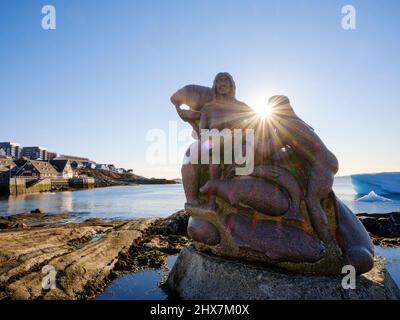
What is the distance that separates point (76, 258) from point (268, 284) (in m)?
4.30

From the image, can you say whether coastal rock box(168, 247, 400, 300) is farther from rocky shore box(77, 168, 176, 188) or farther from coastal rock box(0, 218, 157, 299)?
rocky shore box(77, 168, 176, 188)

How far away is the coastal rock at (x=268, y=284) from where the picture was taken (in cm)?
397

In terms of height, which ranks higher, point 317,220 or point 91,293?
point 317,220

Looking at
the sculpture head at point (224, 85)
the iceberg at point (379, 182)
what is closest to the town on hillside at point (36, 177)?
the iceberg at point (379, 182)

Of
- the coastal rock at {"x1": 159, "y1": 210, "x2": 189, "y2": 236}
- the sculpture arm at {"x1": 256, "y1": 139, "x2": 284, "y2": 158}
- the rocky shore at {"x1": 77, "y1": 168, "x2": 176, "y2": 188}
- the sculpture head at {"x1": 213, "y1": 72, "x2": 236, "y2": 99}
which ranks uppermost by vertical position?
the sculpture head at {"x1": 213, "y1": 72, "x2": 236, "y2": 99}

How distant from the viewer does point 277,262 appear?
4234 mm

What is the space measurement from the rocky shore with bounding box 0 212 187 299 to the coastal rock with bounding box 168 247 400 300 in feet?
6.24

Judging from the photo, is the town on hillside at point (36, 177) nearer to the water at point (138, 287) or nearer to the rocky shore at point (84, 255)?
the rocky shore at point (84, 255)

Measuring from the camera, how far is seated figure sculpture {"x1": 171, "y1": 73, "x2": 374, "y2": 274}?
4.24 m

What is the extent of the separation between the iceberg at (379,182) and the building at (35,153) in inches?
3899

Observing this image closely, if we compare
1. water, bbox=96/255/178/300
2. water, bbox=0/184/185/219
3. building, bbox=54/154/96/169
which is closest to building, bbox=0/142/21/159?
building, bbox=54/154/96/169

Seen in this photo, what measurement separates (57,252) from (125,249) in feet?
5.03
